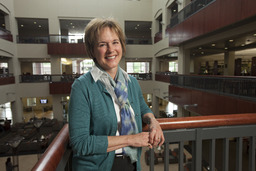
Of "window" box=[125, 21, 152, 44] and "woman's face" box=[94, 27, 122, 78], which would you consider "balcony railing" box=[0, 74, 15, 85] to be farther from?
"woman's face" box=[94, 27, 122, 78]

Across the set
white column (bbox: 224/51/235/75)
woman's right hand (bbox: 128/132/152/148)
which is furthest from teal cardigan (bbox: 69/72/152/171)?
white column (bbox: 224/51/235/75)

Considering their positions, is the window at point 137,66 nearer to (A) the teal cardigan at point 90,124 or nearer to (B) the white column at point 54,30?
(B) the white column at point 54,30

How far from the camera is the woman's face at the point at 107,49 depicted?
4.13ft

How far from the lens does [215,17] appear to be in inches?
282

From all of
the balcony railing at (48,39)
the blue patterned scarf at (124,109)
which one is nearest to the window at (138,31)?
the balcony railing at (48,39)

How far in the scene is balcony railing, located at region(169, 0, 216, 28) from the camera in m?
8.27

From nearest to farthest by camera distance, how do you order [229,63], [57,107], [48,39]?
[229,63] → [48,39] → [57,107]

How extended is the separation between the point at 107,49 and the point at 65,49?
15.5 metres

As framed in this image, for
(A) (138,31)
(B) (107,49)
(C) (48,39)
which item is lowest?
(B) (107,49)

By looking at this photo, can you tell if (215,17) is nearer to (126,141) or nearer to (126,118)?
(126,118)

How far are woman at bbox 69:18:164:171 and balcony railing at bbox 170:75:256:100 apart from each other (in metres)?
5.62

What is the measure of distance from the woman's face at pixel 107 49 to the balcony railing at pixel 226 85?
18.9 ft

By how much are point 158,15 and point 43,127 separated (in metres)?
14.4

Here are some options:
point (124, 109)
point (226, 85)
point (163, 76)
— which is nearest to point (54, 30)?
point (163, 76)
